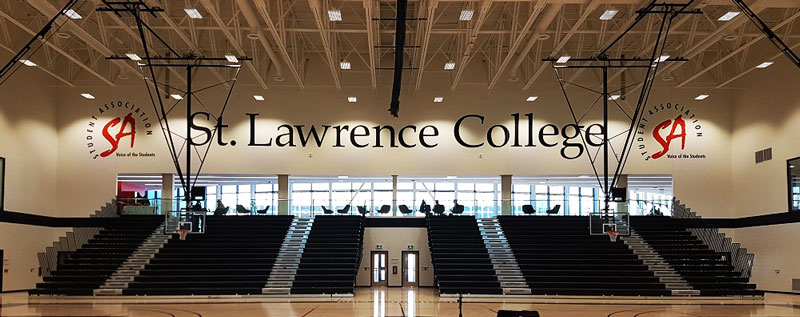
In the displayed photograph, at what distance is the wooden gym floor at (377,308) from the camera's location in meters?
18.2

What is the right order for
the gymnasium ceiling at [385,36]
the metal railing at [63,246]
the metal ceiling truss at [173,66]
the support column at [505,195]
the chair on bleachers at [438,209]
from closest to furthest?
the metal ceiling truss at [173,66], the gymnasium ceiling at [385,36], the metal railing at [63,246], the support column at [505,195], the chair on bleachers at [438,209]

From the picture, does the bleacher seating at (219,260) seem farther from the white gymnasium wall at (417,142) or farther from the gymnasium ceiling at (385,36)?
the gymnasium ceiling at (385,36)

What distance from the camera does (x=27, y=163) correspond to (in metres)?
30.3

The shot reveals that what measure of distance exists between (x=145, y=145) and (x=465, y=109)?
13.8 meters

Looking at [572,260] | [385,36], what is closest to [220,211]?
[385,36]

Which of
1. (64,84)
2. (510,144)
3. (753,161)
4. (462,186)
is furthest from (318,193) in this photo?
(753,161)

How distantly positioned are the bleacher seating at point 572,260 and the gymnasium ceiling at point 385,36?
596cm

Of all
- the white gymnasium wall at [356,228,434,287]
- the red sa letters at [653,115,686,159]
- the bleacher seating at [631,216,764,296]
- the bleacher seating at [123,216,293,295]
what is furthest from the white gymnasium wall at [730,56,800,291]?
the bleacher seating at [123,216,293,295]

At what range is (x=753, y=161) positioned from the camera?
3131cm

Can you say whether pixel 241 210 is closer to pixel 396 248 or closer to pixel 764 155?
pixel 396 248

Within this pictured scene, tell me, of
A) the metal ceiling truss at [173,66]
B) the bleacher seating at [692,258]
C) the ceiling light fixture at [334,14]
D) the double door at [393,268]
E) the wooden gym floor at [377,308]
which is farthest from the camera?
the double door at [393,268]

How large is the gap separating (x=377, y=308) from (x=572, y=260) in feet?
36.3

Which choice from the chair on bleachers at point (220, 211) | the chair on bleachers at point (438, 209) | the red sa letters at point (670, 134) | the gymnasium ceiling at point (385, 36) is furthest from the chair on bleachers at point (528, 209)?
the chair on bleachers at point (220, 211)

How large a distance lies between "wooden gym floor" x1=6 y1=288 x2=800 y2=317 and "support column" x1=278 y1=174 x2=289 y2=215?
9.75 m
